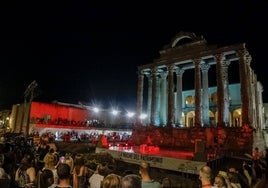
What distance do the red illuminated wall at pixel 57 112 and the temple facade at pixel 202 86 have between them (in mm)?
14466

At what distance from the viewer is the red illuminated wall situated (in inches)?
1537

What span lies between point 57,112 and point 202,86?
82.7 ft

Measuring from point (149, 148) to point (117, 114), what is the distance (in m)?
33.1

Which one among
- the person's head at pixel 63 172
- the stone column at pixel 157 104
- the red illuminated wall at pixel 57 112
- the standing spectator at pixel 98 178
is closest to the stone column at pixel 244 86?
the stone column at pixel 157 104

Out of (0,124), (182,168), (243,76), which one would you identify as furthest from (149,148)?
(0,124)

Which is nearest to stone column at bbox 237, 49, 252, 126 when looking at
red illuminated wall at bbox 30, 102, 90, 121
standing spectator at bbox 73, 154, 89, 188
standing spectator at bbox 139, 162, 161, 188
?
standing spectator at bbox 73, 154, 89, 188

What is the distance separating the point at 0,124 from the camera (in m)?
50.1

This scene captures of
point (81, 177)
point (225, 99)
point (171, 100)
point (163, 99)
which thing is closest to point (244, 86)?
point (225, 99)

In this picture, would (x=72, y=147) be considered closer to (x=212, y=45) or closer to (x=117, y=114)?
(x=212, y=45)

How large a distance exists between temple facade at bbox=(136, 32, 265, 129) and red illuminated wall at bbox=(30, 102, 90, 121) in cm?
1447

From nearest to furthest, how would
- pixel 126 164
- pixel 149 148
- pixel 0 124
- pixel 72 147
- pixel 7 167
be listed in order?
1. pixel 7 167
2. pixel 126 164
3. pixel 72 147
4. pixel 149 148
5. pixel 0 124

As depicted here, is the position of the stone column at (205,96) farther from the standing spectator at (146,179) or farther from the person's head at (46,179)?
the person's head at (46,179)

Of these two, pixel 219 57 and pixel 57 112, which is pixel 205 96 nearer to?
pixel 219 57

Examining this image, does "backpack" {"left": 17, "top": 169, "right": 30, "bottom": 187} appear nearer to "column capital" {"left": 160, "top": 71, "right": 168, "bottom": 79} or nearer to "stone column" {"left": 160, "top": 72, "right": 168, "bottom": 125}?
"stone column" {"left": 160, "top": 72, "right": 168, "bottom": 125}
